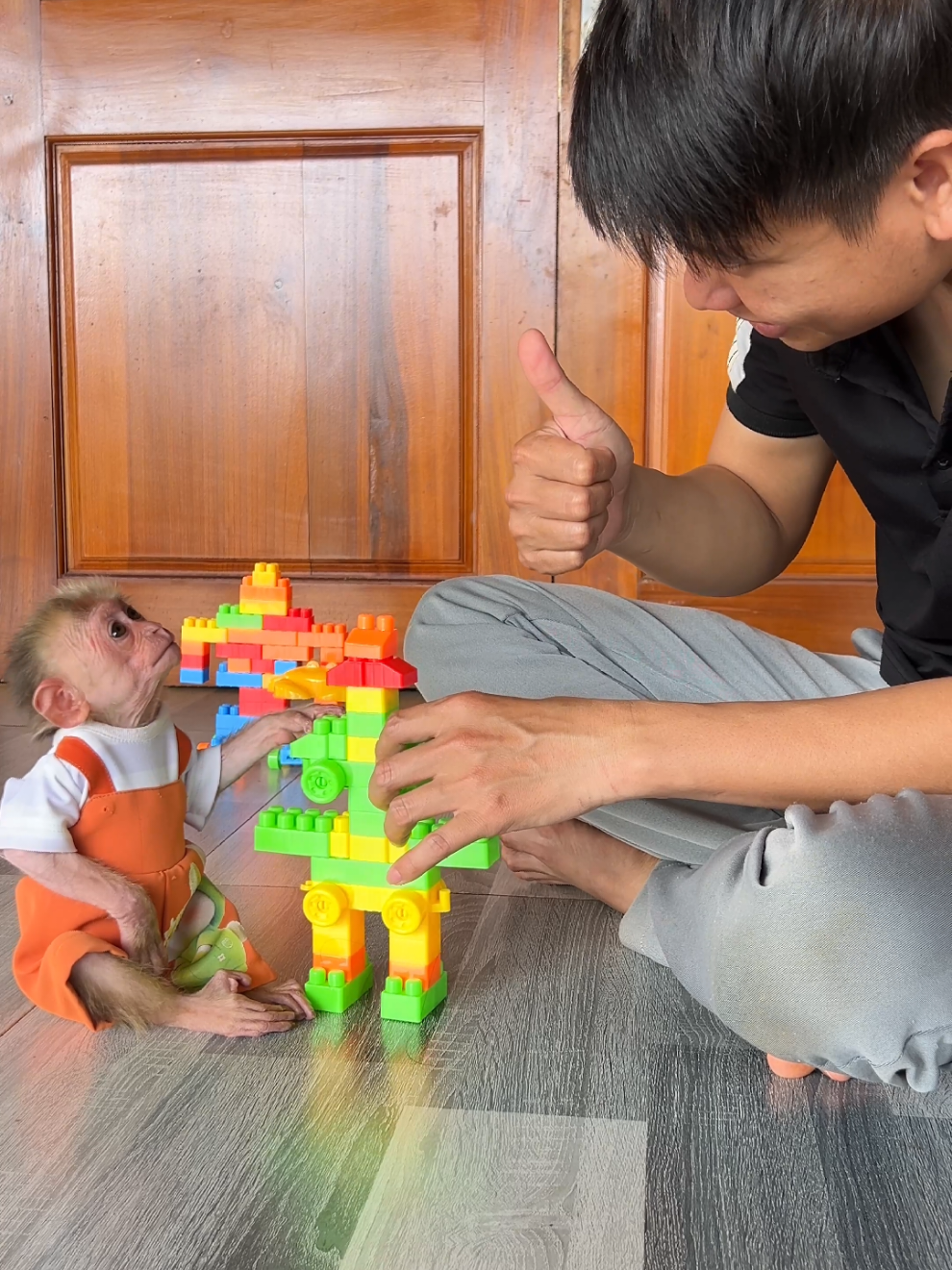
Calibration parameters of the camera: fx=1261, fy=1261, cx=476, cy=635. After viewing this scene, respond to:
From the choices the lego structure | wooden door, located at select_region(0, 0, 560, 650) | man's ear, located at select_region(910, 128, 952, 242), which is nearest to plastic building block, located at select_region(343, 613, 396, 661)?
the lego structure

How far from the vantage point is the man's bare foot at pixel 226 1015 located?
1020 mm

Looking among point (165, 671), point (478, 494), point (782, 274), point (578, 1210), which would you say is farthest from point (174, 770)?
point (478, 494)

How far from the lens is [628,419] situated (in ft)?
7.22

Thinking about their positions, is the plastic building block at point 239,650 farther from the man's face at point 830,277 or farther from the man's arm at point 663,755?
the man's face at point 830,277

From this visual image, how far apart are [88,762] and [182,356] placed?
1383mm

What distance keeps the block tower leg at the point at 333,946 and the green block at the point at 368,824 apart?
5 centimetres

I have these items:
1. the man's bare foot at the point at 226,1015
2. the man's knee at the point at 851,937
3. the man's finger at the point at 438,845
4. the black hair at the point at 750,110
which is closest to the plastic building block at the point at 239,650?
the man's bare foot at the point at 226,1015

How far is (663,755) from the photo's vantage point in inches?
34.6

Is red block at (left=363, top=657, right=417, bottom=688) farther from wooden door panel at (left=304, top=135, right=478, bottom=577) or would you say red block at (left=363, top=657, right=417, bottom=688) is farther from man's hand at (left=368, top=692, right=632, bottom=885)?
wooden door panel at (left=304, top=135, right=478, bottom=577)

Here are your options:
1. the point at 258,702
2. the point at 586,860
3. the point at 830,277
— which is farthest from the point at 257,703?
the point at 830,277

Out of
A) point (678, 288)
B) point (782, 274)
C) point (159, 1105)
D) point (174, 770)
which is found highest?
point (678, 288)

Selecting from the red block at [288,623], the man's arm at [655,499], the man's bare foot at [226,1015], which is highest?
the man's arm at [655,499]

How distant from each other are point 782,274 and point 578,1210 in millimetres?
598

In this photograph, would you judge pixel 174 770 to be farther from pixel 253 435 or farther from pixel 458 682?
pixel 253 435
